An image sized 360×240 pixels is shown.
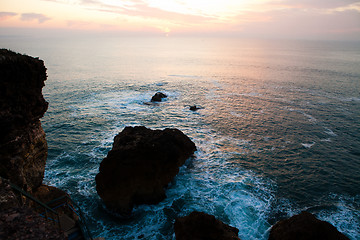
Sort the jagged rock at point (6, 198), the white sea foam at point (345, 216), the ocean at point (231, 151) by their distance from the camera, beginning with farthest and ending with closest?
the ocean at point (231, 151), the white sea foam at point (345, 216), the jagged rock at point (6, 198)

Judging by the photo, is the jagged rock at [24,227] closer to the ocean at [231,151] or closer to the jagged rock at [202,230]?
the jagged rock at [202,230]

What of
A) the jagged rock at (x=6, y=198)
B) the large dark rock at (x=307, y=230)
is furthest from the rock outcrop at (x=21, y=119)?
the large dark rock at (x=307, y=230)

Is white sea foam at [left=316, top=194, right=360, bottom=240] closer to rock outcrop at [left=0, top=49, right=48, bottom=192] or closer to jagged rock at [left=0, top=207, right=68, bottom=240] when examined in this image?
jagged rock at [left=0, top=207, right=68, bottom=240]

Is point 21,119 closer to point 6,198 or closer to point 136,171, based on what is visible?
point 6,198

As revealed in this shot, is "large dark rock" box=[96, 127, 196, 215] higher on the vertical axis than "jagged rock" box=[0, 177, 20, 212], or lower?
lower

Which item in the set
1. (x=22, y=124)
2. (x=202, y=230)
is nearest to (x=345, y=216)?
(x=202, y=230)

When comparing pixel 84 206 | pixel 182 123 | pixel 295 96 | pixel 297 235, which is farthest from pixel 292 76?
pixel 84 206

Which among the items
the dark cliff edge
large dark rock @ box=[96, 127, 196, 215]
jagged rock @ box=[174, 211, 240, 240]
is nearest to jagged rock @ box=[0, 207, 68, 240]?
the dark cliff edge
